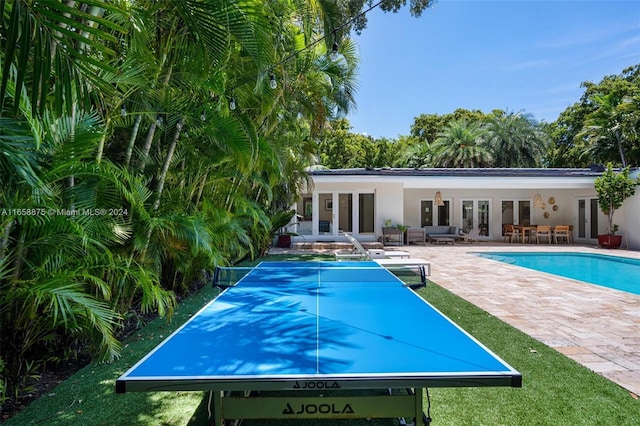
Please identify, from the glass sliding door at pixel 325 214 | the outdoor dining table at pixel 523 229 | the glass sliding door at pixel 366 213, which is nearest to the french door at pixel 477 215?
the outdoor dining table at pixel 523 229

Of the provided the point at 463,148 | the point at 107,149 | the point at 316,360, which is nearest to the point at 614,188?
the point at 463,148

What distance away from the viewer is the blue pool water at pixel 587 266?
1033cm

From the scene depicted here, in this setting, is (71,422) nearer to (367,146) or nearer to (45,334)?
(45,334)

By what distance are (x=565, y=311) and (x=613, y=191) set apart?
43.8 ft

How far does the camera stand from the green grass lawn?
10.1 feet

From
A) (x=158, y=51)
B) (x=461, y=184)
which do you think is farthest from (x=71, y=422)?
(x=461, y=184)

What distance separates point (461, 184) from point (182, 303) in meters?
15.0

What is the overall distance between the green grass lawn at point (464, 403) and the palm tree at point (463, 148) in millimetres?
29777

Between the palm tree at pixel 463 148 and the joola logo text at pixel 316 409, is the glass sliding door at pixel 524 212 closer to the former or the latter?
the palm tree at pixel 463 148

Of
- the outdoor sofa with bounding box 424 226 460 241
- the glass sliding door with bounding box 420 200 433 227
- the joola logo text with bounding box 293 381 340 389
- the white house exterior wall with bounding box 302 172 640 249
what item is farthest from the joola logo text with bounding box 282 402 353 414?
the glass sliding door with bounding box 420 200 433 227

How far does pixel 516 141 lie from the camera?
32.3 meters

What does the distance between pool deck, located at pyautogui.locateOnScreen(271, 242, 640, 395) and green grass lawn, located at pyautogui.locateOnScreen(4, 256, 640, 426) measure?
44 cm

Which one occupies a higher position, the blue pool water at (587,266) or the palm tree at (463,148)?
the palm tree at (463,148)

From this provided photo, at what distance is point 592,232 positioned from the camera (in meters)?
19.4
